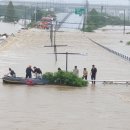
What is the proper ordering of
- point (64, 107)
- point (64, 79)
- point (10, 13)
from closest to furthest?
point (64, 107) < point (64, 79) < point (10, 13)

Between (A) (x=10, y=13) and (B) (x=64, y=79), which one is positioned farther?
(A) (x=10, y=13)

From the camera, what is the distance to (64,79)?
24.2m

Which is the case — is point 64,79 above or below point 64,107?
above

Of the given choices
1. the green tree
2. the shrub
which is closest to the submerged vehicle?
the shrub

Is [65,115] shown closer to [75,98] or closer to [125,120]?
[125,120]

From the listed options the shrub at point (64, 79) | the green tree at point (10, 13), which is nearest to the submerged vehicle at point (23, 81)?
the shrub at point (64, 79)

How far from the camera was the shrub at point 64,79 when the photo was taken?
2395 centimetres

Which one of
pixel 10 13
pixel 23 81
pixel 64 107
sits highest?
pixel 10 13

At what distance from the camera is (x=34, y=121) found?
15977 millimetres

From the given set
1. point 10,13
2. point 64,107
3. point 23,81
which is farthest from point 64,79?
point 10,13

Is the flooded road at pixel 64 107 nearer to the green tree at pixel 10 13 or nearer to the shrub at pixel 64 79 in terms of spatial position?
the shrub at pixel 64 79

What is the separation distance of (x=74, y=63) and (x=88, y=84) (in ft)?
43.1

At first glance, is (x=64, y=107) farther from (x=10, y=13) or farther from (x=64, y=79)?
(x=10, y=13)

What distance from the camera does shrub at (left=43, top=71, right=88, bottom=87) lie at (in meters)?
23.9
